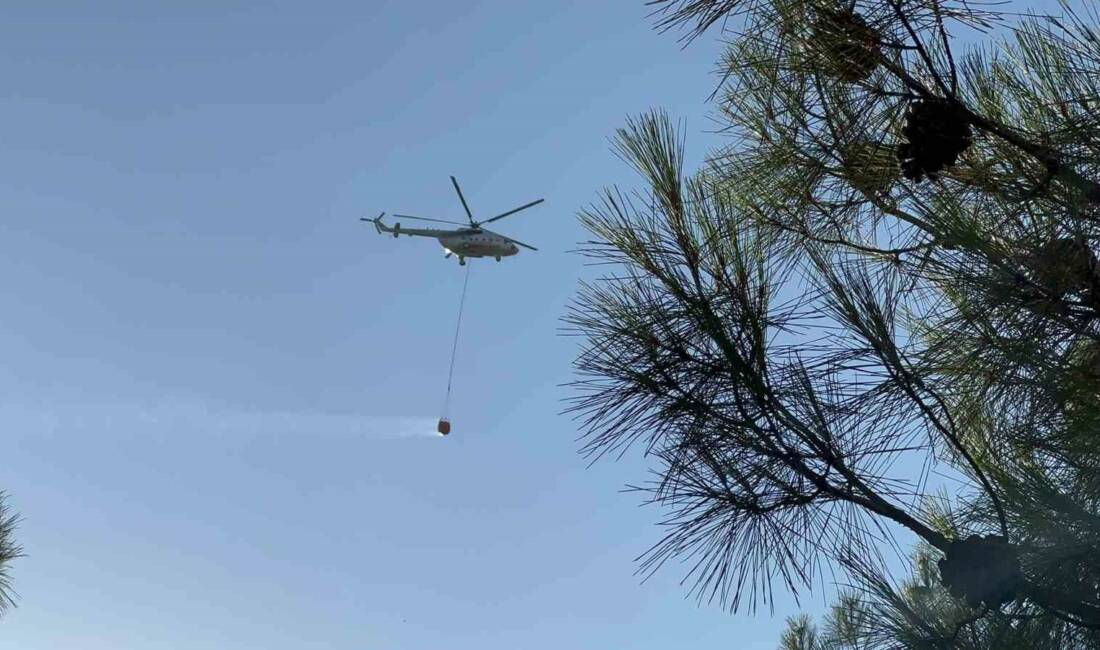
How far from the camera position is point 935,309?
3.47 meters

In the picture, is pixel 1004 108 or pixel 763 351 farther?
pixel 1004 108

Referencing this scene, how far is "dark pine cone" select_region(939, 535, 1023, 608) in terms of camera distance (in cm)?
263

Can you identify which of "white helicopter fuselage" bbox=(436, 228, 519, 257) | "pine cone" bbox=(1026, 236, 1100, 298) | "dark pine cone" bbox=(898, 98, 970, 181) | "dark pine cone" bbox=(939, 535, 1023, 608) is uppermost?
"white helicopter fuselage" bbox=(436, 228, 519, 257)

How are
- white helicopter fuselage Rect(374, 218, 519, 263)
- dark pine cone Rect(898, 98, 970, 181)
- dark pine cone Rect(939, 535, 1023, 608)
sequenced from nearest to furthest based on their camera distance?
dark pine cone Rect(939, 535, 1023, 608) → dark pine cone Rect(898, 98, 970, 181) → white helicopter fuselage Rect(374, 218, 519, 263)

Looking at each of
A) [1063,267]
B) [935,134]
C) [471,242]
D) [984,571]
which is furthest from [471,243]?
[984,571]

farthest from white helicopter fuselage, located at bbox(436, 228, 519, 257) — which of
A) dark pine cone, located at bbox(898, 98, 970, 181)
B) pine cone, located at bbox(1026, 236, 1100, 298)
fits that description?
pine cone, located at bbox(1026, 236, 1100, 298)

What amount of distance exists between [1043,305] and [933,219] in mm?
352

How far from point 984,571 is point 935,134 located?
3.70ft

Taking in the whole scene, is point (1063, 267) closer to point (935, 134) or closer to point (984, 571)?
point (935, 134)

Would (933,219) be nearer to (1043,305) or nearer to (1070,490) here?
(1043,305)

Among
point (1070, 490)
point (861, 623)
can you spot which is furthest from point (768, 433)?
point (1070, 490)

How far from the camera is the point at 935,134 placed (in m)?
3.00

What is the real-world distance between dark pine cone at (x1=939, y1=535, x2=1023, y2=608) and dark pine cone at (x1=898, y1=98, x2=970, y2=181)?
101cm

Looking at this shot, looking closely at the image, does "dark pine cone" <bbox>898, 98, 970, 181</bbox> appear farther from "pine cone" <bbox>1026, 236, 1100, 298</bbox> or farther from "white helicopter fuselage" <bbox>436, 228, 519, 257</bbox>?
"white helicopter fuselage" <bbox>436, 228, 519, 257</bbox>
